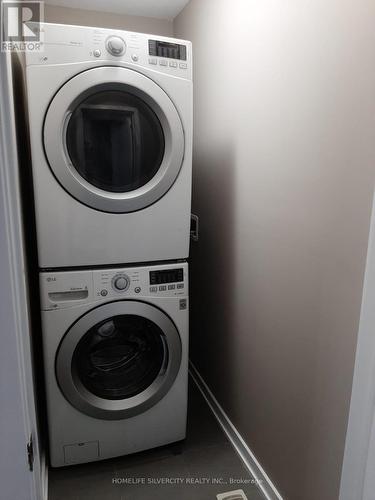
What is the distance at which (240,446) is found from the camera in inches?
67.2

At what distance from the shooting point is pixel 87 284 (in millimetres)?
1464

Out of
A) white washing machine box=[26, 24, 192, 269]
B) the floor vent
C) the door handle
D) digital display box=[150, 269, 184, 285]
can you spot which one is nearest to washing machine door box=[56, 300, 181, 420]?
digital display box=[150, 269, 184, 285]

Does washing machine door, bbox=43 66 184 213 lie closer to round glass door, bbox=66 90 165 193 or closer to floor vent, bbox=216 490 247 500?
round glass door, bbox=66 90 165 193

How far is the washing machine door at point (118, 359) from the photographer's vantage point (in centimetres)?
149

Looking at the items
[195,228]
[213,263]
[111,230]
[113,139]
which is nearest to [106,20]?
[113,139]

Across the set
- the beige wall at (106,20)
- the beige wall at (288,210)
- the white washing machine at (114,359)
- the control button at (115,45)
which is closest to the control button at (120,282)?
the white washing machine at (114,359)

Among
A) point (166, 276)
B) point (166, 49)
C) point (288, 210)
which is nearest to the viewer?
point (288, 210)

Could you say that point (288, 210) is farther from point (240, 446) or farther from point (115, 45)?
point (240, 446)

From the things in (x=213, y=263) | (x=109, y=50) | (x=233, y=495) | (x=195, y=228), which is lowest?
(x=233, y=495)

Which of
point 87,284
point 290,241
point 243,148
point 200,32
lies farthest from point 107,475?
point 200,32

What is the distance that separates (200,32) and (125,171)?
961 millimetres

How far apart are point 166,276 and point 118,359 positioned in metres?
0.46

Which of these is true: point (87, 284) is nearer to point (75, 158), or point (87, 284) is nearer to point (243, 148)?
point (75, 158)

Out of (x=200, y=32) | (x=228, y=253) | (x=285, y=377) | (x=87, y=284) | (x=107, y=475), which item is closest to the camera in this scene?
(x=285, y=377)
